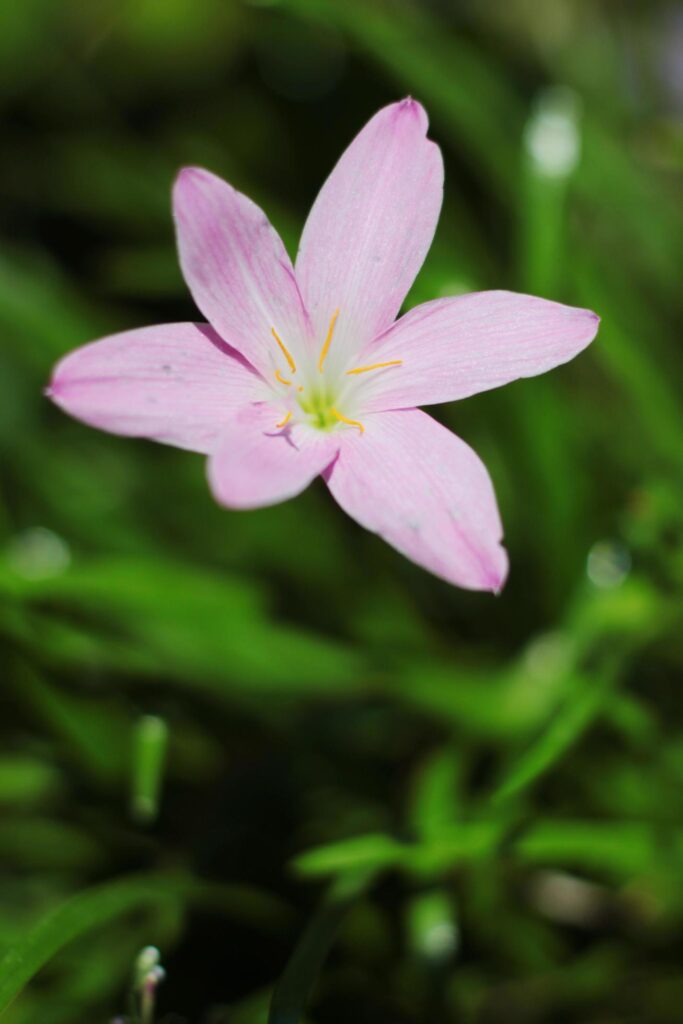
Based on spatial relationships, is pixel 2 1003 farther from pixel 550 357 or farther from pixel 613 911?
pixel 613 911

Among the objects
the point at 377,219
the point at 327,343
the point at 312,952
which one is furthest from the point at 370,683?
Result: the point at 377,219

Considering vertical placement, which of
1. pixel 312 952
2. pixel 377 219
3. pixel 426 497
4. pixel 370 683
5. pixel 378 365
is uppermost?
pixel 377 219

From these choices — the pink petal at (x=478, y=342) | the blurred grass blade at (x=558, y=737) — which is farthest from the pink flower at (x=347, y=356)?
the blurred grass blade at (x=558, y=737)

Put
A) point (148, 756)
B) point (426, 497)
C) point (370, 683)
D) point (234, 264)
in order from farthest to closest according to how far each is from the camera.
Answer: point (370, 683) < point (148, 756) < point (234, 264) < point (426, 497)

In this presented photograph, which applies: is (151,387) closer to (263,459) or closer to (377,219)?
(263,459)

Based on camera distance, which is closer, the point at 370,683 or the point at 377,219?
the point at 377,219

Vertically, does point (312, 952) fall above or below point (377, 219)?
below

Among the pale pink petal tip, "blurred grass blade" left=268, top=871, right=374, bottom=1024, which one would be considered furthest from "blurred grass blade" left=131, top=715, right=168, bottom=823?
the pale pink petal tip
